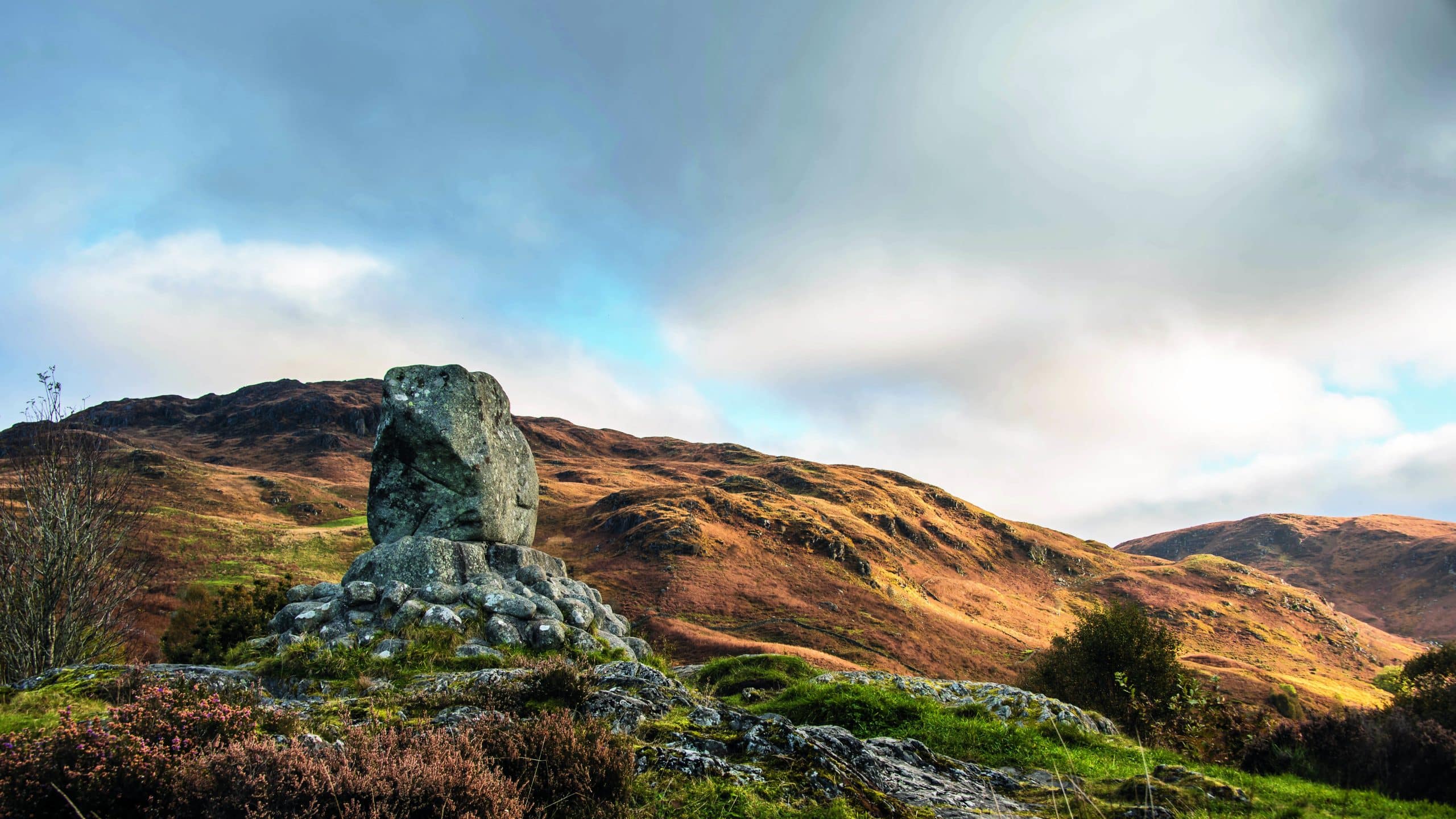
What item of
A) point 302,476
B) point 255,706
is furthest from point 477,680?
point 302,476

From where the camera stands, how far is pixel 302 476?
10744 centimetres

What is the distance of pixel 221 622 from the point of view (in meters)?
20.8

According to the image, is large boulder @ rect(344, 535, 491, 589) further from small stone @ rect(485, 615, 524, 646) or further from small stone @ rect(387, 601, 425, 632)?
small stone @ rect(485, 615, 524, 646)

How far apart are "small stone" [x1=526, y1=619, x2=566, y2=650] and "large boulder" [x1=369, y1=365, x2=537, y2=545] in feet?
20.4

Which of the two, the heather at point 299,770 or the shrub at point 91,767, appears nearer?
the heather at point 299,770

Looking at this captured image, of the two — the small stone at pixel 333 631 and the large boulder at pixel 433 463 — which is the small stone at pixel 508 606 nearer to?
the small stone at pixel 333 631

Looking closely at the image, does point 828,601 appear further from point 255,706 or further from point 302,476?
point 302,476

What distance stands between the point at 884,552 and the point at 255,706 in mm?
79465

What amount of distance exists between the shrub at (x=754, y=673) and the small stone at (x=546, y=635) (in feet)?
13.8

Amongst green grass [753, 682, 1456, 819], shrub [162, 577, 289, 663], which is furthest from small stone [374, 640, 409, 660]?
green grass [753, 682, 1456, 819]

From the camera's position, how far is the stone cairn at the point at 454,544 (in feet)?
52.3

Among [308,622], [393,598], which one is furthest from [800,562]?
[308,622]

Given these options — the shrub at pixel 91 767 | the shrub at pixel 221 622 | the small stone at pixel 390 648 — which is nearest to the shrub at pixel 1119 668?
the small stone at pixel 390 648

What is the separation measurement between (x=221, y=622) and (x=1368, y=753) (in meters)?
28.7
